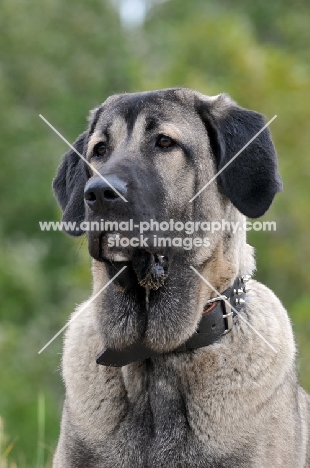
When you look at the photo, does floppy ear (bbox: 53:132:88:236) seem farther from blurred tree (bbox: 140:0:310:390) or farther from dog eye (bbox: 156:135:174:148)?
blurred tree (bbox: 140:0:310:390)

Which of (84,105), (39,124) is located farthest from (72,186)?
(84,105)

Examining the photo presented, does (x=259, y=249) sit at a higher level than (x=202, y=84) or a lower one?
lower

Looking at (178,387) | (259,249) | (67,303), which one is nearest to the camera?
(178,387)

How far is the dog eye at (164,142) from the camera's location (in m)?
4.76

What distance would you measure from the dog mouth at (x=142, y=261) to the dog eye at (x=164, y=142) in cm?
59

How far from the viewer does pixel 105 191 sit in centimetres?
434

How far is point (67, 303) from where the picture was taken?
71.6ft

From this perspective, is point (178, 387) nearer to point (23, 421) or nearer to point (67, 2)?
point (23, 421)

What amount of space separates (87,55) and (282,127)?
12170 mm

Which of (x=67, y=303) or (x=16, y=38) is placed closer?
(x=67, y=303)

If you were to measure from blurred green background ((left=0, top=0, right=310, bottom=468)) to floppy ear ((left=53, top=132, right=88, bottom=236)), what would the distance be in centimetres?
1027

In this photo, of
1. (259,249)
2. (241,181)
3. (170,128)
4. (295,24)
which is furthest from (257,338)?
(295,24)

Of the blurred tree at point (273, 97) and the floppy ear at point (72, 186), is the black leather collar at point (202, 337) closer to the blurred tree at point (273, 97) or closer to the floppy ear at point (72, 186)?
the floppy ear at point (72, 186)

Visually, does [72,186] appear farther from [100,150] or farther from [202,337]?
[202,337]
